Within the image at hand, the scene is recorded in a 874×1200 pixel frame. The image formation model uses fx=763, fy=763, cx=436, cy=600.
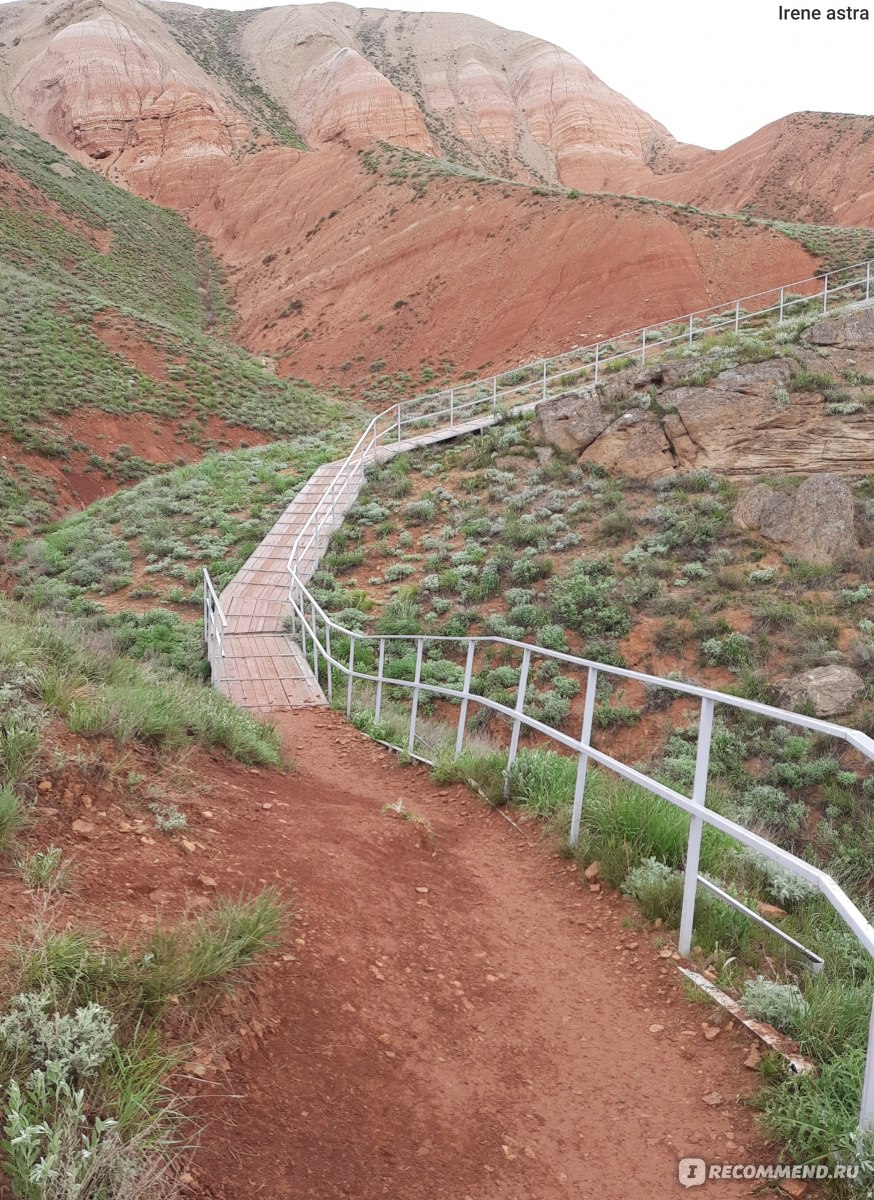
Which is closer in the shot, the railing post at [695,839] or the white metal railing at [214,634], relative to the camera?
the railing post at [695,839]

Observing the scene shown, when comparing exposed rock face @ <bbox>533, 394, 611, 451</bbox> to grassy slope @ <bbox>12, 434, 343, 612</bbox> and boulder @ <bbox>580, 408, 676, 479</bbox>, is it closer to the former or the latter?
boulder @ <bbox>580, 408, 676, 479</bbox>

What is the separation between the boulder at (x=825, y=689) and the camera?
10.0m

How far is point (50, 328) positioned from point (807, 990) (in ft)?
114

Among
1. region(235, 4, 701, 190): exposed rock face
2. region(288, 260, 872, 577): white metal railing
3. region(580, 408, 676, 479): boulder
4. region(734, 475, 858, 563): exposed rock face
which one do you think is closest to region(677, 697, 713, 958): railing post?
region(734, 475, 858, 563): exposed rock face

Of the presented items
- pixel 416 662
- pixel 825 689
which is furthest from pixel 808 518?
pixel 416 662

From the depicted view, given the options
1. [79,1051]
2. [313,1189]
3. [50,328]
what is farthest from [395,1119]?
[50,328]

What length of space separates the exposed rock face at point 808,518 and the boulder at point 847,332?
5.22 metres

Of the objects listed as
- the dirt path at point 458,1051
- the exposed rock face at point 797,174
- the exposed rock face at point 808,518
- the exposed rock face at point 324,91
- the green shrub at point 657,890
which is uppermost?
the exposed rock face at point 324,91

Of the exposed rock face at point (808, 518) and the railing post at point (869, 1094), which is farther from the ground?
the exposed rock face at point (808, 518)

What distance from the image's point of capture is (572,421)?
1855 cm

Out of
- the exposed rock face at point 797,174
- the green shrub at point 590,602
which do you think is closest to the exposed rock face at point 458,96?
the exposed rock face at point 797,174

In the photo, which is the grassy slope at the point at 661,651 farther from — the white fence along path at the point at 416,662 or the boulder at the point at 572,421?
the boulder at the point at 572,421

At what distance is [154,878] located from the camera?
362cm

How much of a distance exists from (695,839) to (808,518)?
11541 mm
